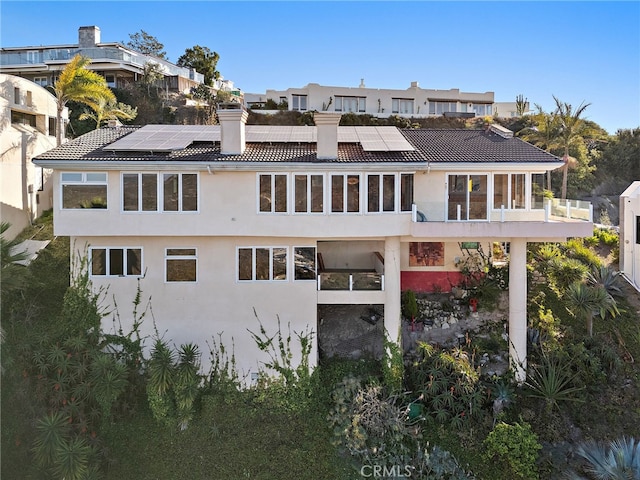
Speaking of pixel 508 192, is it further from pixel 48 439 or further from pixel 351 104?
pixel 351 104

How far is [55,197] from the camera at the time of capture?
14383 millimetres

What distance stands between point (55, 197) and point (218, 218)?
583 cm

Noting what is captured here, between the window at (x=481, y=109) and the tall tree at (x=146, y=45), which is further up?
the tall tree at (x=146, y=45)

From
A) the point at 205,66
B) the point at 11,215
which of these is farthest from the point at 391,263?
the point at 205,66

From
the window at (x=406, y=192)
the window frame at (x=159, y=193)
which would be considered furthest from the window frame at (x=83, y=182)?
the window at (x=406, y=192)

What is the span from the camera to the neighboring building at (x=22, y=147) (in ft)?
63.2

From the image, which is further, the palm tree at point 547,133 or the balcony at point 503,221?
the palm tree at point 547,133

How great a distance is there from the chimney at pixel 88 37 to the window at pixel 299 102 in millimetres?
22361

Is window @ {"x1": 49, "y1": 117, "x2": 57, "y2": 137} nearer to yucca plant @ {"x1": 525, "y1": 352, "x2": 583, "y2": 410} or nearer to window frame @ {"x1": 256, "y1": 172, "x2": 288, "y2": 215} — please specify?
window frame @ {"x1": 256, "y1": 172, "x2": 288, "y2": 215}

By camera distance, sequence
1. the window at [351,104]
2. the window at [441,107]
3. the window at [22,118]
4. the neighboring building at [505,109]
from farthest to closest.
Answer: the neighboring building at [505,109], the window at [441,107], the window at [351,104], the window at [22,118]

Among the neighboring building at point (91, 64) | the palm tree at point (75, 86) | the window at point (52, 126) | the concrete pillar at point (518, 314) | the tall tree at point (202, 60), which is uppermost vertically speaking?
the tall tree at point (202, 60)

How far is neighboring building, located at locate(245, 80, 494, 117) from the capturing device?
43.1 meters

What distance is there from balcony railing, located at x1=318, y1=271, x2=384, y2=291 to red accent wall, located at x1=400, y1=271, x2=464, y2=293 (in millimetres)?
4031

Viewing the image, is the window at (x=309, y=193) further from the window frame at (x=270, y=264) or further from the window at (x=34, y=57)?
the window at (x=34, y=57)
